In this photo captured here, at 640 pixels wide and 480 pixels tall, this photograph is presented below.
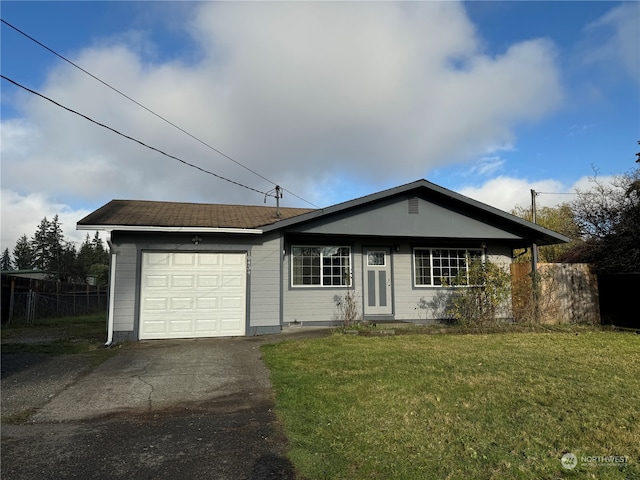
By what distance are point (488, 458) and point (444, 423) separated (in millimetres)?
856

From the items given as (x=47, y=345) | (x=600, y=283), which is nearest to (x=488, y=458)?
(x=47, y=345)

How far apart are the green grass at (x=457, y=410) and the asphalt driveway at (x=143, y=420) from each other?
403 mm

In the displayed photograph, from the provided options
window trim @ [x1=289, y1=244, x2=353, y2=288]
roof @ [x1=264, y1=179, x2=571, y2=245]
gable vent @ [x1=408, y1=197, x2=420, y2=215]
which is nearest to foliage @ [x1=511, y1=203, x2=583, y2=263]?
roof @ [x1=264, y1=179, x2=571, y2=245]

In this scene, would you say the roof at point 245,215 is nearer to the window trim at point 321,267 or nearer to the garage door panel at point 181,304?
the window trim at point 321,267

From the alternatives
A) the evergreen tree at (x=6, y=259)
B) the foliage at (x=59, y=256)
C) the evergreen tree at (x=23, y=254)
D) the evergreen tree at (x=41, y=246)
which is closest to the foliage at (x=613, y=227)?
the foliage at (x=59, y=256)

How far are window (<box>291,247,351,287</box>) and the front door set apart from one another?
0.65 meters

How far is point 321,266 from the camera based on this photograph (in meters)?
13.4

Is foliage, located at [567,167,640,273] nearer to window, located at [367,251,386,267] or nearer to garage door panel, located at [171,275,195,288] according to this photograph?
window, located at [367,251,386,267]

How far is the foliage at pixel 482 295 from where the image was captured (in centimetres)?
1228

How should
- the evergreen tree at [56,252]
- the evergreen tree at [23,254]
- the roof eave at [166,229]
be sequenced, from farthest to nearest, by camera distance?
the evergreen tree at [23,254] → the evergreen tree at [56,252] → the roof eave at [166,229]

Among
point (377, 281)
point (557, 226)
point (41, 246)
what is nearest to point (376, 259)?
point (377, 281)

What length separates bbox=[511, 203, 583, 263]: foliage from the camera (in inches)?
846

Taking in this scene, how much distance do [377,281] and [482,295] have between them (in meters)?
3.16

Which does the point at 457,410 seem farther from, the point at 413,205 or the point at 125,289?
the point at 413,205
